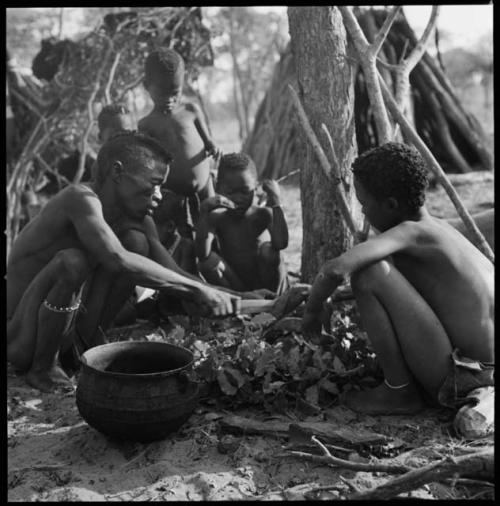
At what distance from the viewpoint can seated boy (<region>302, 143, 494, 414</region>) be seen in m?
2.80

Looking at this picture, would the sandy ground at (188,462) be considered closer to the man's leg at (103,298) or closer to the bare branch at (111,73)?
the man's leg at (103,298)

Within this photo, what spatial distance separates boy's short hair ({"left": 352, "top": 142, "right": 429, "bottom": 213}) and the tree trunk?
136 cm

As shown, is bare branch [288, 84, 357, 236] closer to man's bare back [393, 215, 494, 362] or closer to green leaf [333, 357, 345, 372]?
green leaf [333, 357, 345, 372]

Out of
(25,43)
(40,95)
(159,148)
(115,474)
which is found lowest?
(115,474)

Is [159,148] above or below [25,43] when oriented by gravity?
below

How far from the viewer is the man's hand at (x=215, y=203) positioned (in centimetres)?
446

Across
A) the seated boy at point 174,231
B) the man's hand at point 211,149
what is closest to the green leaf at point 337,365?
the seated boy at point 174,231

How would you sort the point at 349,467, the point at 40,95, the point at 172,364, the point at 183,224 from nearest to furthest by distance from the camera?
1. the point at 349,467
2. the point at 172,364
3. the point at 183,224
4. the point at 40,95

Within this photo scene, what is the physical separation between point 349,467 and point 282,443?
0.42m

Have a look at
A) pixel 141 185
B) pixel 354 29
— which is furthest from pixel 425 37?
pixel 141 185

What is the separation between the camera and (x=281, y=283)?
15.7ft

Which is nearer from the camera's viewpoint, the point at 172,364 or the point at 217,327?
the point at 172,364

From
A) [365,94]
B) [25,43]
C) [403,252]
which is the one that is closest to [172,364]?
[403,252]

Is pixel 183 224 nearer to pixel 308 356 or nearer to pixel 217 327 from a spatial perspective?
pixel 217 327
